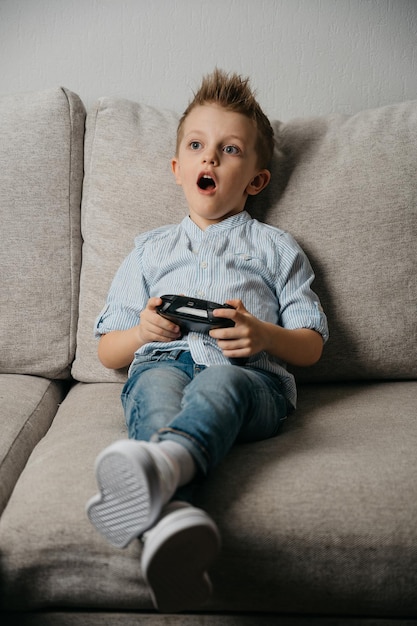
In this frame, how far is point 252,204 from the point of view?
1.57 m

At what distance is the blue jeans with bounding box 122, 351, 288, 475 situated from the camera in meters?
0.97

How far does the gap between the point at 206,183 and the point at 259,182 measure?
14 centimetres

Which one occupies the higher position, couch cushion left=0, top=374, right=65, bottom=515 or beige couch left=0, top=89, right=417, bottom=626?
beige couch left=0, top=89, right=417, bottom=626

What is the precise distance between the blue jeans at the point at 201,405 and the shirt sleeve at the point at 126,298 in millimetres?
132

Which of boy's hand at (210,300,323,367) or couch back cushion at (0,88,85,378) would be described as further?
Result: couch back cushion at (0,88,85,378)

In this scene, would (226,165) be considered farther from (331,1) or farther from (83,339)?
(331,1)

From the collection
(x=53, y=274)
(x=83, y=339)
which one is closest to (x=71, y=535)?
(x=83, y=339)

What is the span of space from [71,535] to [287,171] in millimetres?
976

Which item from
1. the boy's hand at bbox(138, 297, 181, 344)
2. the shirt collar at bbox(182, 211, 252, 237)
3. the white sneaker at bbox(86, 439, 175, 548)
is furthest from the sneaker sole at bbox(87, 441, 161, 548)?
the shirt collar at bbox(182, 211, 252, 237)

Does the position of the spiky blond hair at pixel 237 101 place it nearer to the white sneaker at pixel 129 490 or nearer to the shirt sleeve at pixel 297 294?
the shirt sleeve at pixel 297 294

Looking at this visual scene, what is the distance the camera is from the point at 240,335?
1212mm

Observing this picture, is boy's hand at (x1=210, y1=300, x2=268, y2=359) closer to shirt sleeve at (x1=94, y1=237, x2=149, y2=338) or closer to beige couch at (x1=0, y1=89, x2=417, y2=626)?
beige couch at (x1=0, y1=89, x2=417, y2=626)

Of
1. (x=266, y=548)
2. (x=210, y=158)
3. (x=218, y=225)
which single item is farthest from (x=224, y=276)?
(x=266, y=548)

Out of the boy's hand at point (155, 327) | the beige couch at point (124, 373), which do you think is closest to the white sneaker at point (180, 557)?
the beige couch at point (124, 373)
